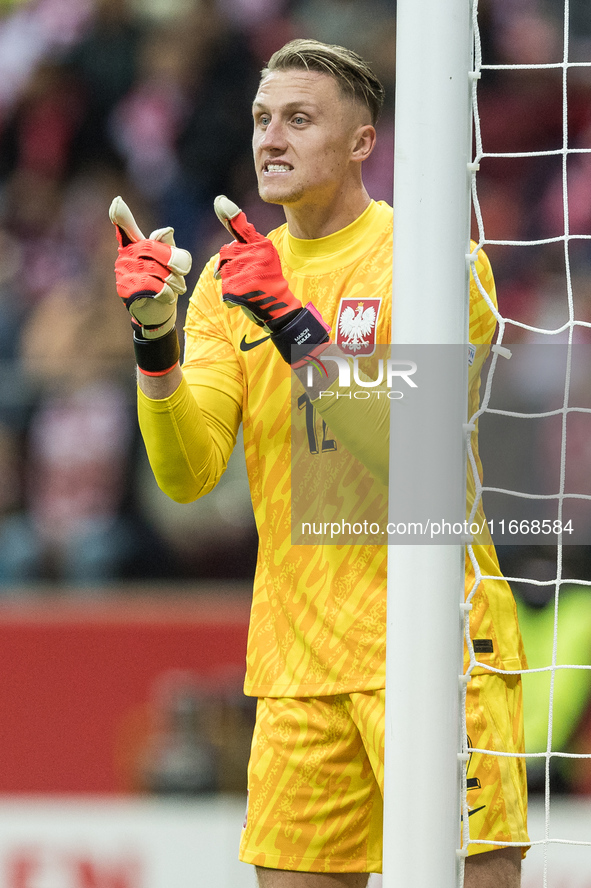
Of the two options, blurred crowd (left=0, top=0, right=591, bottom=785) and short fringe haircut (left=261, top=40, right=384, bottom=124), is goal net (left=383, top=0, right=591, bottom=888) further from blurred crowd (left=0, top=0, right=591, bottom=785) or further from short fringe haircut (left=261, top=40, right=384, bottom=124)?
short fringe haircut (left=261, top=40, right=384, bottom=124)

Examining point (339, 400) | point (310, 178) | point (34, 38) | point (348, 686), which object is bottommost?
point (348, 686)

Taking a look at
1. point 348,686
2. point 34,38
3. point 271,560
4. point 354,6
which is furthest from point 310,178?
point 34,38

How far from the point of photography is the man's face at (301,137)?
2225 mm

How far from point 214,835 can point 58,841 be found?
501 millimetres

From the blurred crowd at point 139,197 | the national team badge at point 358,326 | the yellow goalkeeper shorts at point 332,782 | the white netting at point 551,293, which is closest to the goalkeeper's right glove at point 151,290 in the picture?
the national team badge at point 358,326

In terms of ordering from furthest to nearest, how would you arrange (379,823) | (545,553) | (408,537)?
(545,553) → (379,823) → (408,537)

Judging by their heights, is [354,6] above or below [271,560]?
above

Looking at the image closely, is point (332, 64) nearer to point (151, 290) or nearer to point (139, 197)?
point (151, 290)

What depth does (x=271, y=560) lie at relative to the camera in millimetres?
2240

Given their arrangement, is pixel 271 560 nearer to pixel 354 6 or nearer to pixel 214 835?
pixel 214 835

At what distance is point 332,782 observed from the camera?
7.00 feet

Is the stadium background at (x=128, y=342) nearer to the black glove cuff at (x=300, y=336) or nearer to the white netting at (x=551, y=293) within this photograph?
the white netting at (x=551, y=293)

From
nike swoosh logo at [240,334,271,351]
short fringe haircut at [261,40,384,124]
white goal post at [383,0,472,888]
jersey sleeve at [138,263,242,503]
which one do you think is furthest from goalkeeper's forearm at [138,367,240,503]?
short fringe haircut at [261,40,384,124]

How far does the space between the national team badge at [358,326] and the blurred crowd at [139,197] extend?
1.97 m
